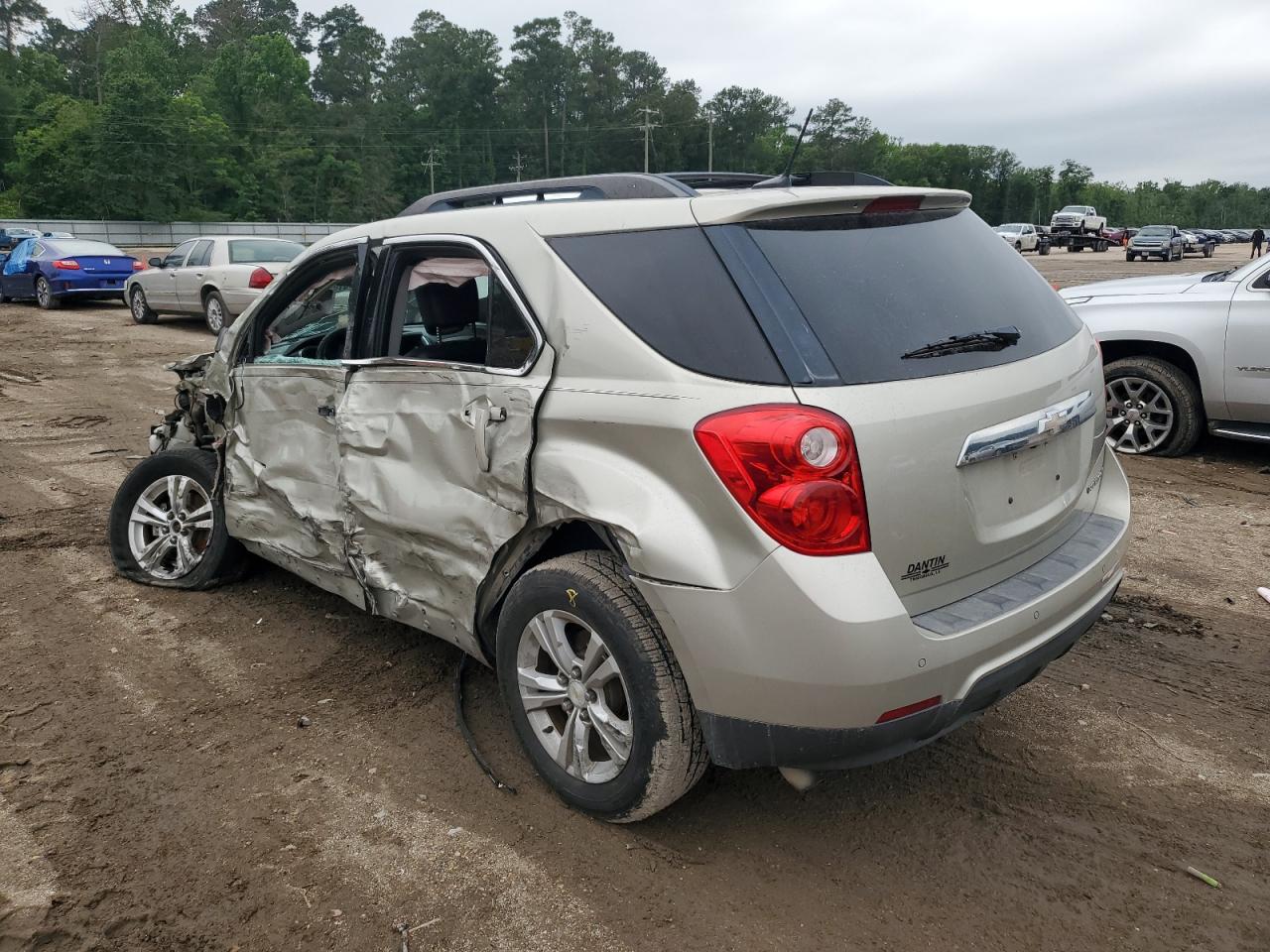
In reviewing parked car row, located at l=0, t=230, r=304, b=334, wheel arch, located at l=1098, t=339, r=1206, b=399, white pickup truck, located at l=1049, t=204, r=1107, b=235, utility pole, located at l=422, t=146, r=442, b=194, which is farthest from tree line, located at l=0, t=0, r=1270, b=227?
wheel arch, located at l=1098, t=339, r=1206, b=399

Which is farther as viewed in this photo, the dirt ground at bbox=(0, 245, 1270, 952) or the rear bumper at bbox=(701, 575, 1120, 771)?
the dirt ground at bbox=(0, 245, 1270, 952)

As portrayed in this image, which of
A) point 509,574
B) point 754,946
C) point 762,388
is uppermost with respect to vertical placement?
point 762,388

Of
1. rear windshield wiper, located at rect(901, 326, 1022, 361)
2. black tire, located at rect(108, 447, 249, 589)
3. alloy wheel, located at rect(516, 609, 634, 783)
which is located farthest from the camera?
black tire, located at rect(108, 447, 249, 589)

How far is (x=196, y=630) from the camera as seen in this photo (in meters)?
4.43

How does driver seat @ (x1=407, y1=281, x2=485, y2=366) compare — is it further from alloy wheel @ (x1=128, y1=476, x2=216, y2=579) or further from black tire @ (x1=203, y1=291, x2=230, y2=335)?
black tire @ (x1=203, y1=291, x2=230, y2=335)

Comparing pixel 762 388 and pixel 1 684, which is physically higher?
pixel 762 388

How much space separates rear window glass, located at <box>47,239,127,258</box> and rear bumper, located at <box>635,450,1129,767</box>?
Result: 66.8 ft

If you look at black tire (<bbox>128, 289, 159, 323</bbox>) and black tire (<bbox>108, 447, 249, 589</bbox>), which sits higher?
black tire (<bbox>128, 289, 159, 323</bbox>)

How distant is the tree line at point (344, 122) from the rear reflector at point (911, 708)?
75.0m

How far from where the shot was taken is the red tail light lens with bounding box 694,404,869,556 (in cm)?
242

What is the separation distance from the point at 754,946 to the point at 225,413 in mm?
3316

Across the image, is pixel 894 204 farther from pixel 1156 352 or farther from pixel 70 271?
pixel 70 271

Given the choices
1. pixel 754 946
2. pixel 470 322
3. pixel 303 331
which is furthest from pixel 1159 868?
pixel 303 331

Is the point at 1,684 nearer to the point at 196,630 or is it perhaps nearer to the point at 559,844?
the point at 196,630
